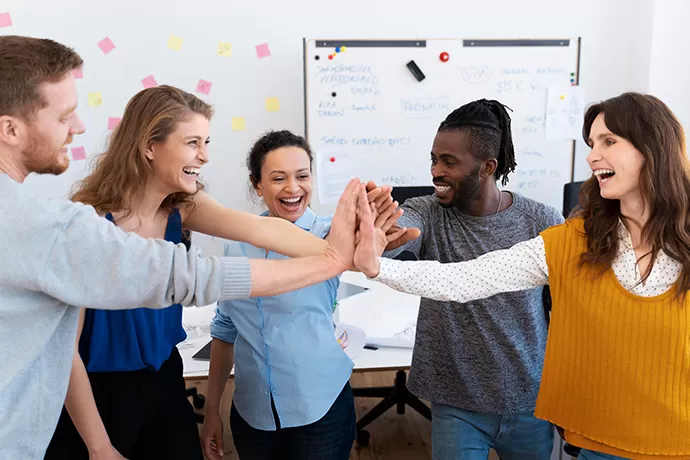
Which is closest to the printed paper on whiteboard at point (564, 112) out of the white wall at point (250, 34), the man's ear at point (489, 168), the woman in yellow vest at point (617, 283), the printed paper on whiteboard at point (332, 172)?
the white wall at point (250, 34)

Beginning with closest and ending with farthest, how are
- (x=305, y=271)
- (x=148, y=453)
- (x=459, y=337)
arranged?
(x=305, y=271), (x=148, y=453), (x=459, y=337)

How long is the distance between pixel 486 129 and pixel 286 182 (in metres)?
0.60

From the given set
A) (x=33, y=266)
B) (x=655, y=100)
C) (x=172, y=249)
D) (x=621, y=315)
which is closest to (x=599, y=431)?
(x=621, y=315)

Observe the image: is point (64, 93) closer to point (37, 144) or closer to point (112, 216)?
point (37, 144)

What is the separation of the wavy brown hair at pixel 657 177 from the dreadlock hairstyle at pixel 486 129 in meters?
0.42

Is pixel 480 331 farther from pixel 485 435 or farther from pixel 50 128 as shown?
pixel 50 128

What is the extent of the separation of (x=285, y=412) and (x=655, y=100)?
1.17 m

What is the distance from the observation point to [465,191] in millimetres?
1640

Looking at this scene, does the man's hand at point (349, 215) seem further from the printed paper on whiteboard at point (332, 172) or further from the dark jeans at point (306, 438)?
the printed paper on whiteboard at point (332, 172)

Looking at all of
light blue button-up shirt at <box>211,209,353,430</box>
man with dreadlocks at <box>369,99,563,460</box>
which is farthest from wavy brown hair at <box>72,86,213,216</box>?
man with dreadlocks at <box>369,99,563,460</box>

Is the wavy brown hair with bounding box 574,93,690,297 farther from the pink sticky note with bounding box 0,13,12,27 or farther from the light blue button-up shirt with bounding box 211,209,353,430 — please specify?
the pink sticky note with bounding box 0,13,12,27

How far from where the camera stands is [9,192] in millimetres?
914

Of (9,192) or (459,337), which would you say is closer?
(9,192)

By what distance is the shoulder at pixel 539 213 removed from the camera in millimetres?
1641
